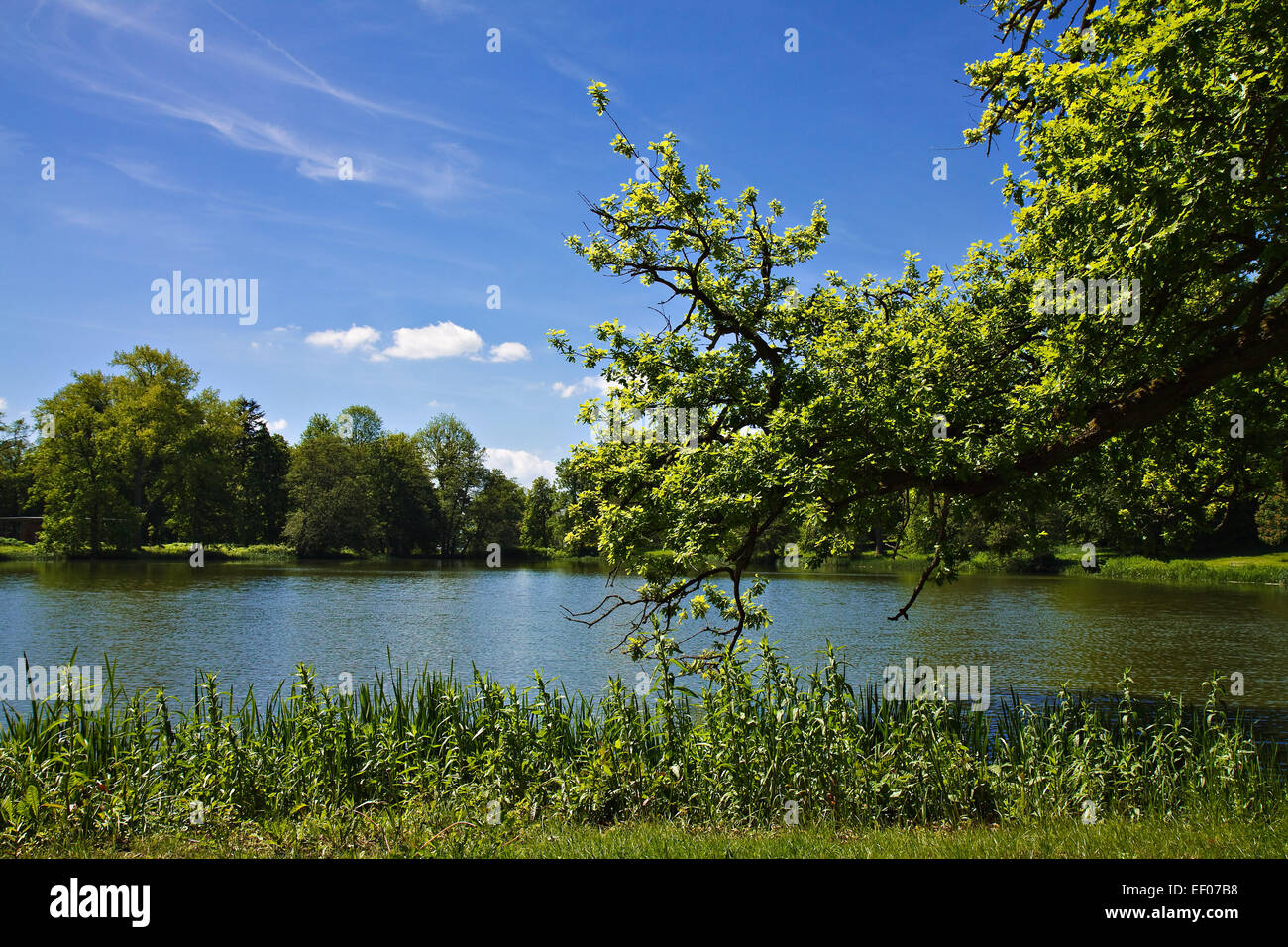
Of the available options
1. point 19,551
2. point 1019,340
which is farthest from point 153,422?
point 1019,340

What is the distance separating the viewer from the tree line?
185ft

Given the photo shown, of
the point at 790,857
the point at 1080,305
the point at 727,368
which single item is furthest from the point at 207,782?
the point at 1080,305

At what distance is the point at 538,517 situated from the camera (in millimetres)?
82312

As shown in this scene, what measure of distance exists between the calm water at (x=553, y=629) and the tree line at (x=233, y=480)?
14.1 meters

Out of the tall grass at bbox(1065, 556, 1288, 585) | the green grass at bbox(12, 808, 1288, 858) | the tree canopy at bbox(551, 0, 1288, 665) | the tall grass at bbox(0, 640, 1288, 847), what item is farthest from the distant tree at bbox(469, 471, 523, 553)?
the green grass at bbox(12, 808, 1288, 858)

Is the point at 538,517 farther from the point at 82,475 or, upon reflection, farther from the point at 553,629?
the point at 553,629

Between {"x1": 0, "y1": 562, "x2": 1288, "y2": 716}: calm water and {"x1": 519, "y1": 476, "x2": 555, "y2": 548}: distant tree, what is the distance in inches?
1424

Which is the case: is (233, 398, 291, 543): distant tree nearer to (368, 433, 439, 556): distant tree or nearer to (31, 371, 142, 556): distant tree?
(368, 433, 439, 556): distant tree

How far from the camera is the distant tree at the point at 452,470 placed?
270 feet

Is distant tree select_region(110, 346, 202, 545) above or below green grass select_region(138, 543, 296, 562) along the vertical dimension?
above

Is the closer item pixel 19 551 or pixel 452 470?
pixel 19 551

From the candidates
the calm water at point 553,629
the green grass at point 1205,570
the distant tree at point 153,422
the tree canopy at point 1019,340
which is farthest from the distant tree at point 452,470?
the tree canopy at point 1019,340

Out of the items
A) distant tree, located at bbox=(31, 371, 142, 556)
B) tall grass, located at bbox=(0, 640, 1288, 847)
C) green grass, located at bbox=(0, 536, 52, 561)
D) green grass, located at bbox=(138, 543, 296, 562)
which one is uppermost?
distant tree, located at bbox=(31, 371, 142, 556)

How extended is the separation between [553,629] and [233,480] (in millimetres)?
63049
